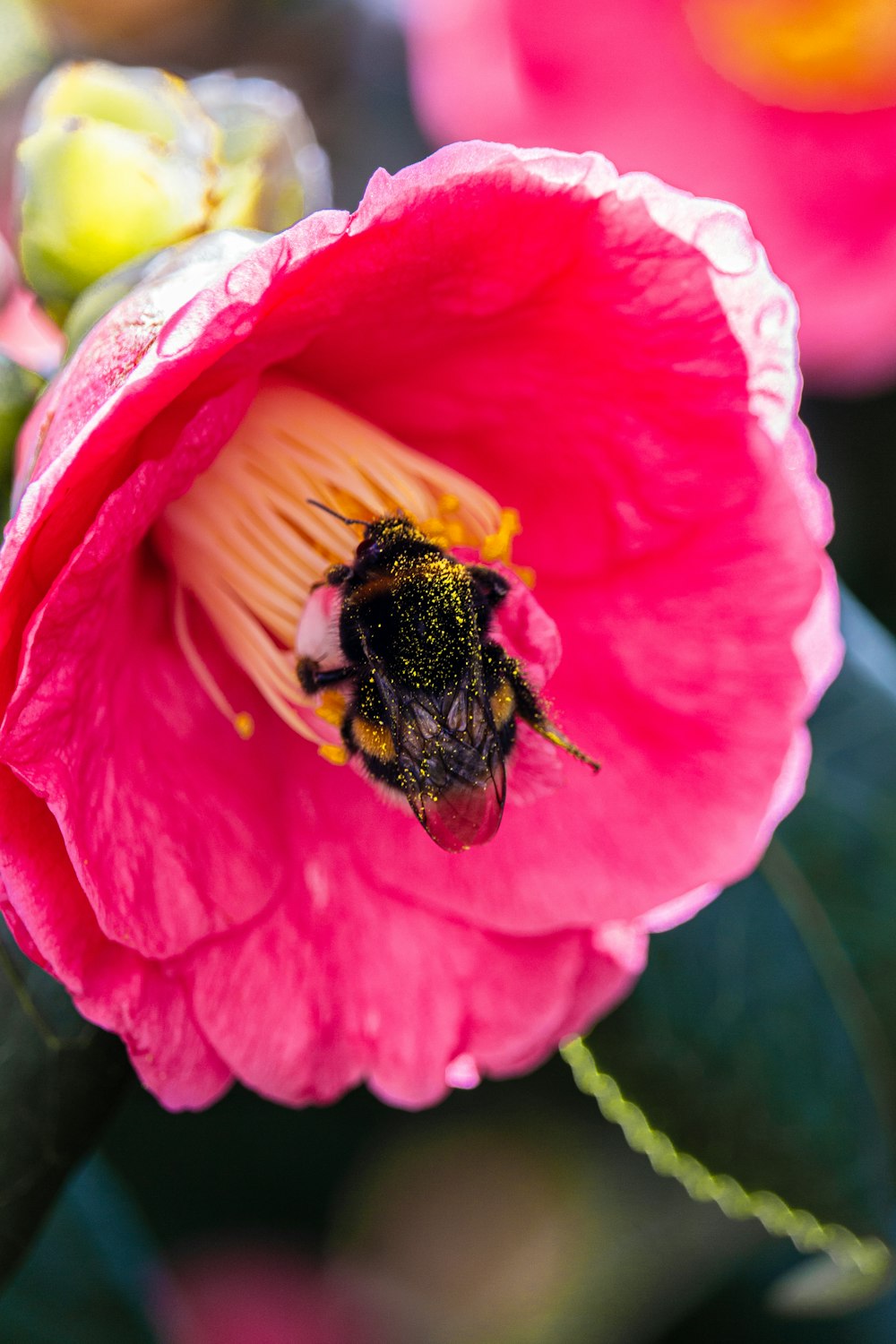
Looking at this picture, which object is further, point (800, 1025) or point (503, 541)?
point (800, 1025)

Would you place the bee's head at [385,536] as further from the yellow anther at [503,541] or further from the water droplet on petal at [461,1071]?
the water droplet on petal at [461,1071]

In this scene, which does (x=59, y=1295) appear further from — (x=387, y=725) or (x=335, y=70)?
(x=335, y=70)

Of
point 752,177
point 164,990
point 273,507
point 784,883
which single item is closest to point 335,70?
point 752,177

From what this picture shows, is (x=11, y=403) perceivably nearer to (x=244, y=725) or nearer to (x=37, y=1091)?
(x=244, y=725)

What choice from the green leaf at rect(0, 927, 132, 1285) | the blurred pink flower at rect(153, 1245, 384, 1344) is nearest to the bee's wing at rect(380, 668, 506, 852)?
the green leaf at rect(0, 927, 132, 1285)

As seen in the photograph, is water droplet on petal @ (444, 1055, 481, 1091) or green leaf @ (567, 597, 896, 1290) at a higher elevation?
water droplet on petal @ (444, 1055, 481, 1091)

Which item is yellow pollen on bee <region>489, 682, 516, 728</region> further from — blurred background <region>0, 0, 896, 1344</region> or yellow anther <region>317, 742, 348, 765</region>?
blurred background <region>0, 0, 896, 1344</region>

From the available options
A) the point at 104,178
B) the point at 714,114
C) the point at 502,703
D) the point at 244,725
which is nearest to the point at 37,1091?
the point at 244,725

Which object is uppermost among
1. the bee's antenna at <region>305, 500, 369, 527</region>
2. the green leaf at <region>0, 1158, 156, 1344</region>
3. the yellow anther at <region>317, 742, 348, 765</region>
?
the bee's antenna at <region>305, 500, 369, 527</region>
